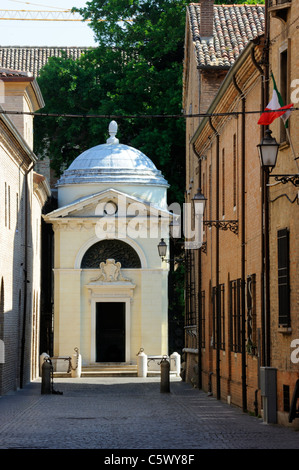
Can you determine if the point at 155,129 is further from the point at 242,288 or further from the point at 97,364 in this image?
the point at 242,288

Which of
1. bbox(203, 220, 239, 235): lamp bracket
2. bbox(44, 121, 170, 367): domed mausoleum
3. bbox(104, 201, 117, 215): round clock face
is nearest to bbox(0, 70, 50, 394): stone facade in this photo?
bbox(44, 121, 170, 367): domed mausoleum

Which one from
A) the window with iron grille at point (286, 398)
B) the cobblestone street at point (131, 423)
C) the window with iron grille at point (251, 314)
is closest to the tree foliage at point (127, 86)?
the cobblestone street at point (131, 423)

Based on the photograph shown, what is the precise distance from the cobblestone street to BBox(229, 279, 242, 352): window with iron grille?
4.70 ft

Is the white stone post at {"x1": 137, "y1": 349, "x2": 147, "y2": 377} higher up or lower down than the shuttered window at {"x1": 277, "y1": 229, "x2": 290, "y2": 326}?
lower down

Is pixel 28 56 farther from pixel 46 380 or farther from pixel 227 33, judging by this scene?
pixel 46 380

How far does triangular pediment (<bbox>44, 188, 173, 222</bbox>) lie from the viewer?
47.2 m

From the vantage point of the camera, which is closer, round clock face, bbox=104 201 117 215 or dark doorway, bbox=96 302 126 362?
round clock face, bbox=104 201 117 215

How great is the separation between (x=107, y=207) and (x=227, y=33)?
12.7m

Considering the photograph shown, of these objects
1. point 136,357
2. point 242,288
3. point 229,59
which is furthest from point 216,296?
point 136,357

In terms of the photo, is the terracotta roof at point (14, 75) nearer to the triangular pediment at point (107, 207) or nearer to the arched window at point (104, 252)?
the triangular pediment at point (107, 207)

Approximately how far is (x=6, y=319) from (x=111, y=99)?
78.3ft

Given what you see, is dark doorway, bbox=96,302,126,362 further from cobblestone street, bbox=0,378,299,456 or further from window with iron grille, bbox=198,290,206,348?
cobblestone street, bbox=0,378,299,456

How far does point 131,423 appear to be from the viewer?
19.9 metres

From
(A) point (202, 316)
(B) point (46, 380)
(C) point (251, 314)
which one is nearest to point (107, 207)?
(A) point (202, 316)
